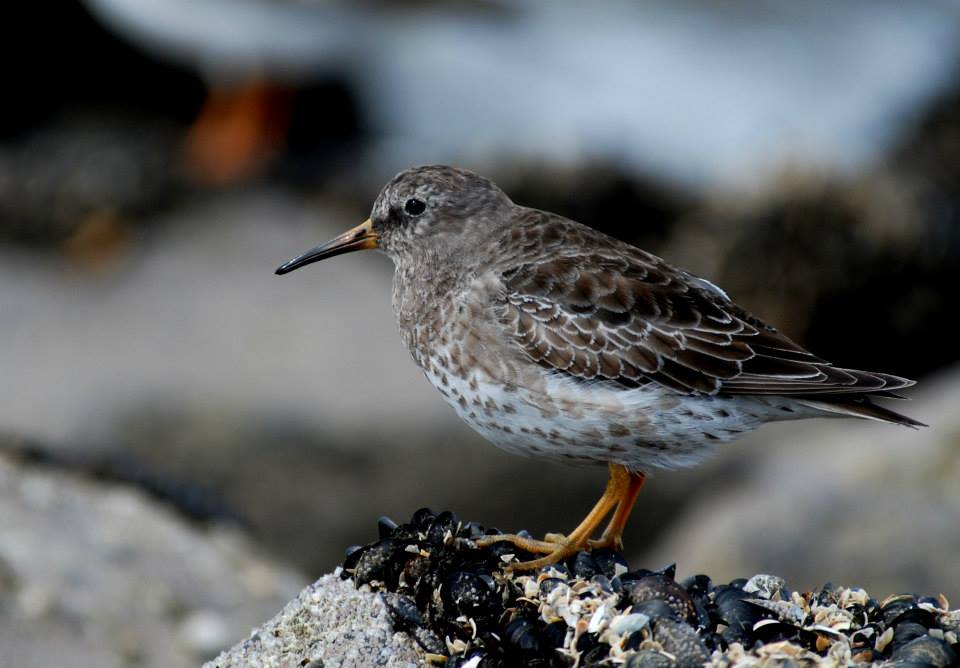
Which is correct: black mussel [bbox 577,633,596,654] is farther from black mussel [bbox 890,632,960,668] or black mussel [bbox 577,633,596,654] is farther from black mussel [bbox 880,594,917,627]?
black mussel [bbox 880,594,917,627]

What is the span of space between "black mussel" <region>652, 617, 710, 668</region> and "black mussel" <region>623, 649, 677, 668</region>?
0.05 meters

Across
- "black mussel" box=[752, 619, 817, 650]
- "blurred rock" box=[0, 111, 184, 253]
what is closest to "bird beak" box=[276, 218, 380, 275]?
"black mussel" box=[752, 619, 817, 650]

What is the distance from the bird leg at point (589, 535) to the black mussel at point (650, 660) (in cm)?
101

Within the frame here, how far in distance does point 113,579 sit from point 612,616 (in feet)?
11.7

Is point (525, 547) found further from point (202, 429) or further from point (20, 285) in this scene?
point (20, 285)

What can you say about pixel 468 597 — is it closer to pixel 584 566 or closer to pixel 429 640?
pixel 429 640

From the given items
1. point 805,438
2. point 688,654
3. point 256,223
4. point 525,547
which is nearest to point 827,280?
point 805,438

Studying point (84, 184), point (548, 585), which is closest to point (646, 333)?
point (548, 585)

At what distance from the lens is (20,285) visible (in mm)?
13523

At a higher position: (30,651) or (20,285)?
(30,651)

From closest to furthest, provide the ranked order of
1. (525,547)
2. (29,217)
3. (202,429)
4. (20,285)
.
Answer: (525,547) → (202,429) → (20,285) → (29,217)

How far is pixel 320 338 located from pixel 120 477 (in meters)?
3.87

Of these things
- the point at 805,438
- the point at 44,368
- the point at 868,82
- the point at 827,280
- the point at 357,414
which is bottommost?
the point at 44,368

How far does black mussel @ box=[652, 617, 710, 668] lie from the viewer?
4.34 m
